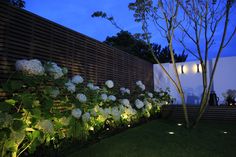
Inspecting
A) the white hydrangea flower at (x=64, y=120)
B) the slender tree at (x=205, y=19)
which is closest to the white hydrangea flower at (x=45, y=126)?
the white hydrangea flower at (x=64, y=120)

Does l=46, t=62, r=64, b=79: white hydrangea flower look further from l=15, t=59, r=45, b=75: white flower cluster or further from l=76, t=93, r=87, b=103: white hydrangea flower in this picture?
l=76, t=93, r=87, b=103: white hydrangea flower

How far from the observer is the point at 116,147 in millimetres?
4008

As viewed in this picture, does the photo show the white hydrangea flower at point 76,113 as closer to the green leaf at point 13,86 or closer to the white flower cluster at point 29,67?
the white flower cluster at point 29,67

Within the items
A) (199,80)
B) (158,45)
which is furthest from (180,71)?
(158,45)

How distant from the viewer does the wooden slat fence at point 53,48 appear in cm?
355

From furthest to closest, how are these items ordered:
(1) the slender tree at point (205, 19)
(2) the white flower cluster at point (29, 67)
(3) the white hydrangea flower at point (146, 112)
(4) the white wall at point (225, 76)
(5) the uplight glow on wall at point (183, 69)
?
(5) the uplight glow on wall at point (183, 69) < (4) the white wall at point (225, 76) < (3) the white hydrangea flower at point (146, 112) < (1) the slender tree at point (205, 19) < (2) the white flower cluster at point (29, 67)

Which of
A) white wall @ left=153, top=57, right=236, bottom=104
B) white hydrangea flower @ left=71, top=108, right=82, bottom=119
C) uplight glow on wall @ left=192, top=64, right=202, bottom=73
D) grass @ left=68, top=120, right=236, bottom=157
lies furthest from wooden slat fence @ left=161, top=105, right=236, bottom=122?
white hydrangea flower @ left=71, top=108, right=82, bottom=119

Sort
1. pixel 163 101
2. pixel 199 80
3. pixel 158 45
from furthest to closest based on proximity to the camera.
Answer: pixel 158 45 → pixel 199 80 → pixel 163 101

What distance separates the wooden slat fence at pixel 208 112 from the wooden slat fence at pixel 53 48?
62.8 inches

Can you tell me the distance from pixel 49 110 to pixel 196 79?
28.4ft

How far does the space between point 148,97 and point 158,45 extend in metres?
15.6

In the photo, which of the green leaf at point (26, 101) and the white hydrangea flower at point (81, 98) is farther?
the white hydrangea flower at point (81, 98)

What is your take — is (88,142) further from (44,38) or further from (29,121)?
(44,38)

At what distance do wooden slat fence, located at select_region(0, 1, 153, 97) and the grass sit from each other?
1.58 metres
